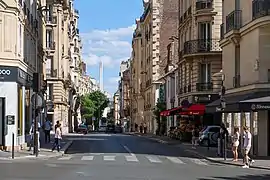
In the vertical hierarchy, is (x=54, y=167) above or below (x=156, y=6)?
below

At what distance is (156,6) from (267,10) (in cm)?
6167

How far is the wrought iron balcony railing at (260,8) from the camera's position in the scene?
31781 millimetres

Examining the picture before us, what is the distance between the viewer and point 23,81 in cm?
3697

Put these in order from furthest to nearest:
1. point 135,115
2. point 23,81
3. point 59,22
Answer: point 135,115
point 59,22
point 23,81

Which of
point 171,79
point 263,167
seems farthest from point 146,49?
point 263,167

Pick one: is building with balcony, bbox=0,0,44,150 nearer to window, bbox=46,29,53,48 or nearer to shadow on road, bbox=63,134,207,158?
shadow on road, bbox=63,134,207,158

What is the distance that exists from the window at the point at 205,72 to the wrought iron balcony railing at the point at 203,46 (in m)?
1.33

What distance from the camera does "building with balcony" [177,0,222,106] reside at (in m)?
52.6

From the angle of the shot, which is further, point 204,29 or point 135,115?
point 135,115

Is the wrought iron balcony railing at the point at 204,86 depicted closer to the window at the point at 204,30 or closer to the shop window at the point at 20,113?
the window at the point at 204,30

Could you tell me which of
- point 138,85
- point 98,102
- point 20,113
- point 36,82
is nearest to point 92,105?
point 98,102

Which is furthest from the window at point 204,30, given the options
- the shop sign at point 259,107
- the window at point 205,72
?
the shop sign at point 259,107

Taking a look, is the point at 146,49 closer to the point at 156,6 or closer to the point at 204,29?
the point at 156,6

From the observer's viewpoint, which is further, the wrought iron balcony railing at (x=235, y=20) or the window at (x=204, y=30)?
the window at (x=204, y=30)
